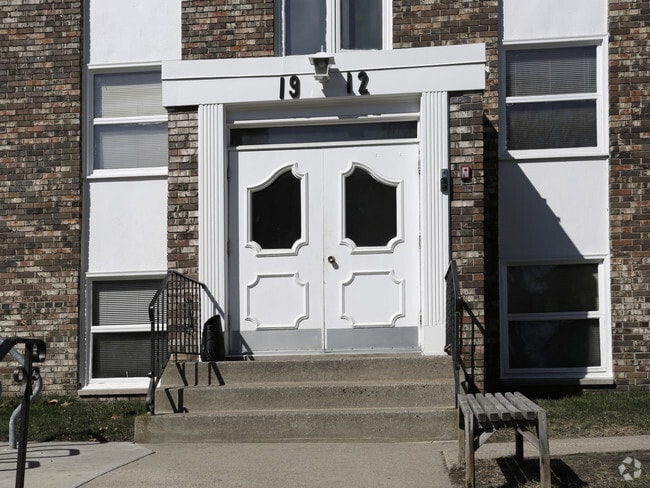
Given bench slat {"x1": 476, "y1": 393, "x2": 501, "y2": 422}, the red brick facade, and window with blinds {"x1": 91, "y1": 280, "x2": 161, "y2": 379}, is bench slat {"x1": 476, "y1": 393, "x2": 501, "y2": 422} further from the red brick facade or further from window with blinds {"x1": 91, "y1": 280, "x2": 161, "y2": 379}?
window with blinds {"x1": 91, "y1": 280, "x2": 161, "y2": 379}

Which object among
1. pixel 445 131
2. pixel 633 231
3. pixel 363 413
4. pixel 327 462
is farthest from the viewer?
pixel 633 231

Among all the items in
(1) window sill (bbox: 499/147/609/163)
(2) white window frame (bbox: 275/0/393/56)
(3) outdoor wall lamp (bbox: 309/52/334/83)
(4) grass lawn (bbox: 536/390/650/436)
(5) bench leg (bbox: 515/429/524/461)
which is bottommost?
(4) grass lawn (bbox: 536/390/650/436)

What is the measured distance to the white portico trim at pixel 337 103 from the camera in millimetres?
9383

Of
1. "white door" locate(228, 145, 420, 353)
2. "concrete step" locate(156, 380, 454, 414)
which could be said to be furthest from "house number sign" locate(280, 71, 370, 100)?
"concrete step" locate(156, 380, 454, 414)

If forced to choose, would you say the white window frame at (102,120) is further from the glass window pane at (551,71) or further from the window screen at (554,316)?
the window screen at (554,316)

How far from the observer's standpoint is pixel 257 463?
7.25 meters

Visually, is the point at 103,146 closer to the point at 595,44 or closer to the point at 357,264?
the point at 357,264

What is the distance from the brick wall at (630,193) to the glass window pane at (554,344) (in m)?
0.27

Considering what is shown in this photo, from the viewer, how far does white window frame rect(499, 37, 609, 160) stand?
1064 centimetres

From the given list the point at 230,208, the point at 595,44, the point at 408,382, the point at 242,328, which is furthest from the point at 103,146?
the point at 595,44

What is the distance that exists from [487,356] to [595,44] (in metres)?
3.53

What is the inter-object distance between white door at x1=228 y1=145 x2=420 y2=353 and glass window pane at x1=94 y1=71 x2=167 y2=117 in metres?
1.99

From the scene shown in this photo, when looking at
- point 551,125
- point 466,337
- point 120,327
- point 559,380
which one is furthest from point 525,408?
point 120,327

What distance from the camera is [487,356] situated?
10.5 metres
